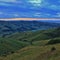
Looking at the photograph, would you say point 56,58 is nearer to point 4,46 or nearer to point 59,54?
point 59,54

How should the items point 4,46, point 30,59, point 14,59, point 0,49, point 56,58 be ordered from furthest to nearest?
point 4,46 < point 0,49 < point 14,59 < point 30,59 < point 56,58

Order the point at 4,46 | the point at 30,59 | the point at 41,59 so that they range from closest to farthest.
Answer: the point at 41,59 < the point at 30,59 < the point at 4,46

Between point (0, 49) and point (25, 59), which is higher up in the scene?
point (25, 59)

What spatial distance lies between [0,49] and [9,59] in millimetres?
74655

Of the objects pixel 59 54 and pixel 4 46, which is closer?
pixel 59 54

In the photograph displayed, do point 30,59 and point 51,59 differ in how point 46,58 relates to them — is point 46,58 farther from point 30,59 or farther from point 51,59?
point 30,59

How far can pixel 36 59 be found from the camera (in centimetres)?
4866

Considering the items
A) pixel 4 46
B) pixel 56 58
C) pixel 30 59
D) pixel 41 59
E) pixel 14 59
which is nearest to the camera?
pixel 56 58

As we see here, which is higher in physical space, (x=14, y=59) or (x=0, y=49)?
(x=14, y=59)

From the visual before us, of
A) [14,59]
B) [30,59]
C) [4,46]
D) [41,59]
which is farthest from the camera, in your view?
[4,46]

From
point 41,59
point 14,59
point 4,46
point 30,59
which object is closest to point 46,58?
point 41,59

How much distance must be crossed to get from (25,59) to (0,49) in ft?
270

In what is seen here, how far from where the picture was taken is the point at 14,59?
59375 mm

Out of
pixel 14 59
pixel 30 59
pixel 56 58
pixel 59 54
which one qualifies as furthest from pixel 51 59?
pixel 14 59
